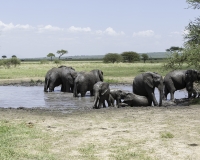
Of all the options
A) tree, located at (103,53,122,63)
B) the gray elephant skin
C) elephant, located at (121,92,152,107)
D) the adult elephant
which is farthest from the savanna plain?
tree, located at (103,53,122,63)

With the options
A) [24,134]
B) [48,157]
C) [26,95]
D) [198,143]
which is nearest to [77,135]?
[24,134]

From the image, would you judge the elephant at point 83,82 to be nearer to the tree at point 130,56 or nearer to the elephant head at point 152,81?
the elephant head at point 152,81

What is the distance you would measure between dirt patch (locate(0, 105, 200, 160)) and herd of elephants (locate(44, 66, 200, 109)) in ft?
6.33

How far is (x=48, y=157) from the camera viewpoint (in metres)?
7.40

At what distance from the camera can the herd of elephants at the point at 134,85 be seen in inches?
613

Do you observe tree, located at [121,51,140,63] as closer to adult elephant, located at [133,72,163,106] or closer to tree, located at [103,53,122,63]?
tree, located at [103,53,122,63]

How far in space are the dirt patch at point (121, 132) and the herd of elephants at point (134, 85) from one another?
193 cm

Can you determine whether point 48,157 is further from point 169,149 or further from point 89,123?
point 89,123

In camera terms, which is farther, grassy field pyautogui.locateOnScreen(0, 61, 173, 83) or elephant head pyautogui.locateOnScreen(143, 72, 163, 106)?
grassy field pyautogui.locateOnScreen(0, 61, 173, 83)

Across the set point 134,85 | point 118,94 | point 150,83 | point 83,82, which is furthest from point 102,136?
point 83,82

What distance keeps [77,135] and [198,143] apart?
299 centimetres

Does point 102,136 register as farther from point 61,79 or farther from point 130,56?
point 130,56

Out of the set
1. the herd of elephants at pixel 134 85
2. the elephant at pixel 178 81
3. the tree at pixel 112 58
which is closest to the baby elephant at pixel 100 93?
the herd of elephants at pixel 134 85

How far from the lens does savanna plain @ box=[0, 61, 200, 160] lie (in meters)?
7.65
